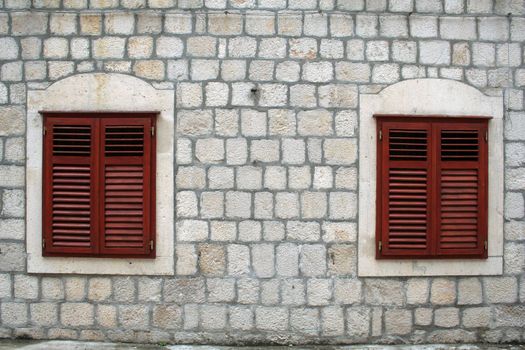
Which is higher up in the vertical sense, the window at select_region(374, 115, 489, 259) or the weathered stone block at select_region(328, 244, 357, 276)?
the window at select_region(374, 115, 489, 259)

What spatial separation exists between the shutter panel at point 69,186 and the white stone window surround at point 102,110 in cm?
10

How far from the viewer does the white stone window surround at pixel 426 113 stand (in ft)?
22.8

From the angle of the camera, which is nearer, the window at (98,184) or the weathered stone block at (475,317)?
the window at (98,184)

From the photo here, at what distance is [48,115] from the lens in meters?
6.95

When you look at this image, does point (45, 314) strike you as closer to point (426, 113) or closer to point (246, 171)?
point (246, 171)

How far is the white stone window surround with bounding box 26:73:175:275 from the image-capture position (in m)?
6.92

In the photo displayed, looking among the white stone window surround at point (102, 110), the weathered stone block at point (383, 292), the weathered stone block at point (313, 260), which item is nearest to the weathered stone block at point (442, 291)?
the weathered stone block at point (383, 292)

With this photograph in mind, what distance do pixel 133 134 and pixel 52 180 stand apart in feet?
3.14

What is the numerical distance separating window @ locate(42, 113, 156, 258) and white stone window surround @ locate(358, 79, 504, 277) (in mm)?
2181

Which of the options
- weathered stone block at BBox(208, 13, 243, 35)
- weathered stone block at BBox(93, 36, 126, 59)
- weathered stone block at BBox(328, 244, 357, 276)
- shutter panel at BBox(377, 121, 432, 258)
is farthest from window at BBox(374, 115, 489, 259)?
weathered stone block at BBox(93, 36, 126, 59)

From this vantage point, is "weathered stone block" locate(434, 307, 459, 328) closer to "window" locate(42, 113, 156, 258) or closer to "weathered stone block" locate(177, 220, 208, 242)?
"weathered stone block" locate(177, 220, 208, 242)

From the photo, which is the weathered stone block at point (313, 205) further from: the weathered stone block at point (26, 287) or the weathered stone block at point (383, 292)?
the weathered stone block at point (26, 287)

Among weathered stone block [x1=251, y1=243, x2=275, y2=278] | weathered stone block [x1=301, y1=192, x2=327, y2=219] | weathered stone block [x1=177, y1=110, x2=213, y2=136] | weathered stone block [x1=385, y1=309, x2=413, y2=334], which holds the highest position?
weathered stone block [x1=177, y1=110, x2=213, y2=136]

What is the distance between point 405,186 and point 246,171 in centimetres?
165
